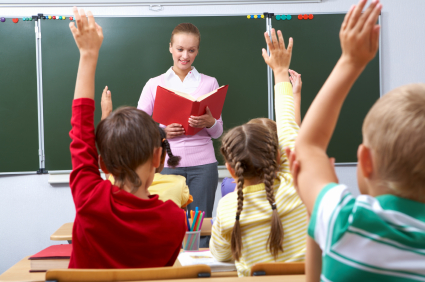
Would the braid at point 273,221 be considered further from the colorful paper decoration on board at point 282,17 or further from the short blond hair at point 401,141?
the colorful paper decoration on board at point 282,17

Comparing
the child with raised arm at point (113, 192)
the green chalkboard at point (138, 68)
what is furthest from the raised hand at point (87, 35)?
the green chalkboard at point (138, 68)

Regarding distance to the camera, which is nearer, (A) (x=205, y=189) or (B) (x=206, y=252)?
(B) (x=206, y=252)

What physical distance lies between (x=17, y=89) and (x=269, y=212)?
300 cm

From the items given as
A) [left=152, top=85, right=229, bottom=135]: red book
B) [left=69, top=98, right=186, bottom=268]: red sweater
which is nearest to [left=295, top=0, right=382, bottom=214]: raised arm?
[left=69, top=98, right=186, bottom=268]: red sweater

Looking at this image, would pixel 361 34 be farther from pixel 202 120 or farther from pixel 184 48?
pixel 184 48

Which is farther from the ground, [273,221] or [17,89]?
[17,89]

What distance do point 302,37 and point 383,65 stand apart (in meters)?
0.87

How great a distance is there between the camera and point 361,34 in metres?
0.56

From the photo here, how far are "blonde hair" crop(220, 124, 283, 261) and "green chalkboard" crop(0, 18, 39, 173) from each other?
2626mm

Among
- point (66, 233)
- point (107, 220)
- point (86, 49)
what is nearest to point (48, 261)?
point (66, 233)

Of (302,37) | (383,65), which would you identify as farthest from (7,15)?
(383,65)

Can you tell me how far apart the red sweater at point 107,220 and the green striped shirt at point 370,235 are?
0.66m

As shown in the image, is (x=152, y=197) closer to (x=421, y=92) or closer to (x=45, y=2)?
(x=421, y=92)

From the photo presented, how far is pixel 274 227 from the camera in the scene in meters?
1.26
